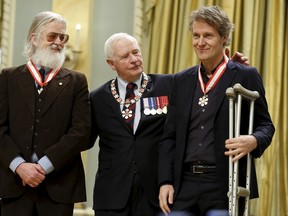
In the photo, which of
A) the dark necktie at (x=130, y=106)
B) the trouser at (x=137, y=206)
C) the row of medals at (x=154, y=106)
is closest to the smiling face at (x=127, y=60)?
the dark necktie at (x=130, y=106)

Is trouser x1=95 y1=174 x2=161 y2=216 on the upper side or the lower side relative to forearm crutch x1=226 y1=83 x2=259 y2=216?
lower

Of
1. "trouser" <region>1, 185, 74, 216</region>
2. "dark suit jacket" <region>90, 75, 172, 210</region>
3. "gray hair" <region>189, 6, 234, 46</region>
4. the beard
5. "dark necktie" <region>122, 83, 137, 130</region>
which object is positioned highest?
"gray hair" <region>189, 6, 234, 46</region>

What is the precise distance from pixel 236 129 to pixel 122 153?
1.00 metres

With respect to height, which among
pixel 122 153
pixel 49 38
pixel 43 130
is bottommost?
pixel 122 153

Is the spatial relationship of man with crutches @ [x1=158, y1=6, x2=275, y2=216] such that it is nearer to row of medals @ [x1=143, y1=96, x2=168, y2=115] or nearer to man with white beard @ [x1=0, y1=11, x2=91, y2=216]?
row of medals @ [x1=143, y1=96, x2=168, y2=115]

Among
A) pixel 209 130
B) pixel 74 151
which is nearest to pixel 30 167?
pixel 74 151

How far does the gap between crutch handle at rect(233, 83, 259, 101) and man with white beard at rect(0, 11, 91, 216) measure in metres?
1.10

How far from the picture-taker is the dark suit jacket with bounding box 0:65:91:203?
3812 millimetres

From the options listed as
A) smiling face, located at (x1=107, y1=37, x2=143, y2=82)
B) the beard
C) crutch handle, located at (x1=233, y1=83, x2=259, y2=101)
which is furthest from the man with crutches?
the beard

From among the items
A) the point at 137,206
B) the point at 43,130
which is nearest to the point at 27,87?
the point at 43,130

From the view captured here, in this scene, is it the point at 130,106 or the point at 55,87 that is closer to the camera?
the point at 55,87

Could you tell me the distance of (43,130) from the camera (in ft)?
12.7

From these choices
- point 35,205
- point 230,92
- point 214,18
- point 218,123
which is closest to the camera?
point 230,92

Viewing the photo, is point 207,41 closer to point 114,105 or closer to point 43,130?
point 114,105
